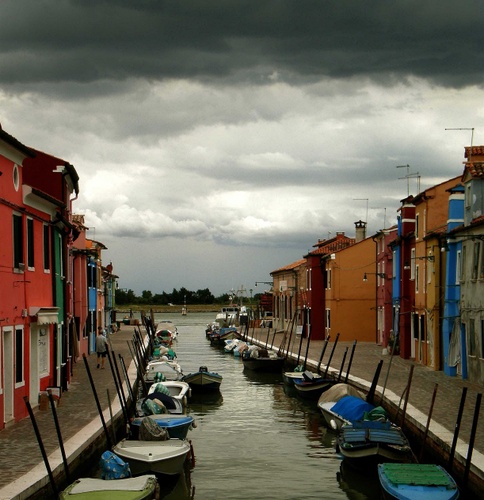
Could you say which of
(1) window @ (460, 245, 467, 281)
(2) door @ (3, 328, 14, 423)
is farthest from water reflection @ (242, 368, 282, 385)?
(2) door @ (3, 328, 14, 423)

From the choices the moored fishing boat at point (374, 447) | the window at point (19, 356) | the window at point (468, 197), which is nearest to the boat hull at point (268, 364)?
the window at point (468, 197)

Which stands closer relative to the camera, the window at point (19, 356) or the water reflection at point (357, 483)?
the water reflection at point (357, 483)

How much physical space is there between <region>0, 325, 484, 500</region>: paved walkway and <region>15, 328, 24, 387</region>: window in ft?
3.71

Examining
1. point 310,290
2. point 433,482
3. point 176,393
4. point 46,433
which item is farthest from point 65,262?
point 310,290

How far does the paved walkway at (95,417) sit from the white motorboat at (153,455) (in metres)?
1.05

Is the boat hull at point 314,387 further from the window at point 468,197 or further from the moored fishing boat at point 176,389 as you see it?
the window at point 468,197

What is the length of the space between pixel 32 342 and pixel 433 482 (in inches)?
498

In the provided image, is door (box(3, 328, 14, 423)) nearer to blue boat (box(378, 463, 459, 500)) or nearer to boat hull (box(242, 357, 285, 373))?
blue boat (box(378, 463, 459, 500))

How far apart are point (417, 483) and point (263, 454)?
7.80 meters

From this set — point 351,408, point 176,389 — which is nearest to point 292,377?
point 176,389

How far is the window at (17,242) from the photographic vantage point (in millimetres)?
22734

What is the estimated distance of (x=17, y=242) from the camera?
75.5ft

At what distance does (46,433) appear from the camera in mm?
20734

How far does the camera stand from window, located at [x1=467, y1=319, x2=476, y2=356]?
105 feet
